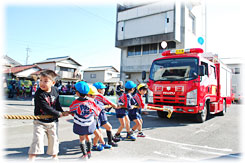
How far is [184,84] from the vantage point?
259 inches

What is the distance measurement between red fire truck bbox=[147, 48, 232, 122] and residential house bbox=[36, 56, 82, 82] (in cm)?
2438

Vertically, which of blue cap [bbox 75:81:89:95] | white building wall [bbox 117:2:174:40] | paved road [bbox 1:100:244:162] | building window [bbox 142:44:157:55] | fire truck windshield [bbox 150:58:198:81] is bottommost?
paved road [bbox 1:100:244:162]

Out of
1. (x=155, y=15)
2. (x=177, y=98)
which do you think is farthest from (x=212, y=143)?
(x=155, y=15)

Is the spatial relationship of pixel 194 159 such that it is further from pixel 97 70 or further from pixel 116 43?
pixel 97 70

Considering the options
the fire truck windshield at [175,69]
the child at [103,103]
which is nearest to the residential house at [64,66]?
the fire truck windshield at [175,69]

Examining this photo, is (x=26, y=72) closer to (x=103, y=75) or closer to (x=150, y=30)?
(x=103, y=75)

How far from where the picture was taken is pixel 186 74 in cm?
673

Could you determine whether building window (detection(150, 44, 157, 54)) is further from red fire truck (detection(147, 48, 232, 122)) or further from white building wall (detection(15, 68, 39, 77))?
white building wall (detection(15, 68, 39, 77))

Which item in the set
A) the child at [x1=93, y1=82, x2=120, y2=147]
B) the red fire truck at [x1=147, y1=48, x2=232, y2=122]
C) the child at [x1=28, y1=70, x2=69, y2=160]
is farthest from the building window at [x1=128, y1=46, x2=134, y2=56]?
the child at [x1=28, y1=70, x2=69, y2=160]

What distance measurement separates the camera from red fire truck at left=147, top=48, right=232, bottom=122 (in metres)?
6.49

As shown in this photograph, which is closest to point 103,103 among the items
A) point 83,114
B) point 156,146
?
point 83,114

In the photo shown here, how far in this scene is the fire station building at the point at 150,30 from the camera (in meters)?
18.6

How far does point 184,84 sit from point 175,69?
2.68 feet

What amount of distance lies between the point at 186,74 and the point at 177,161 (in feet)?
13.7
